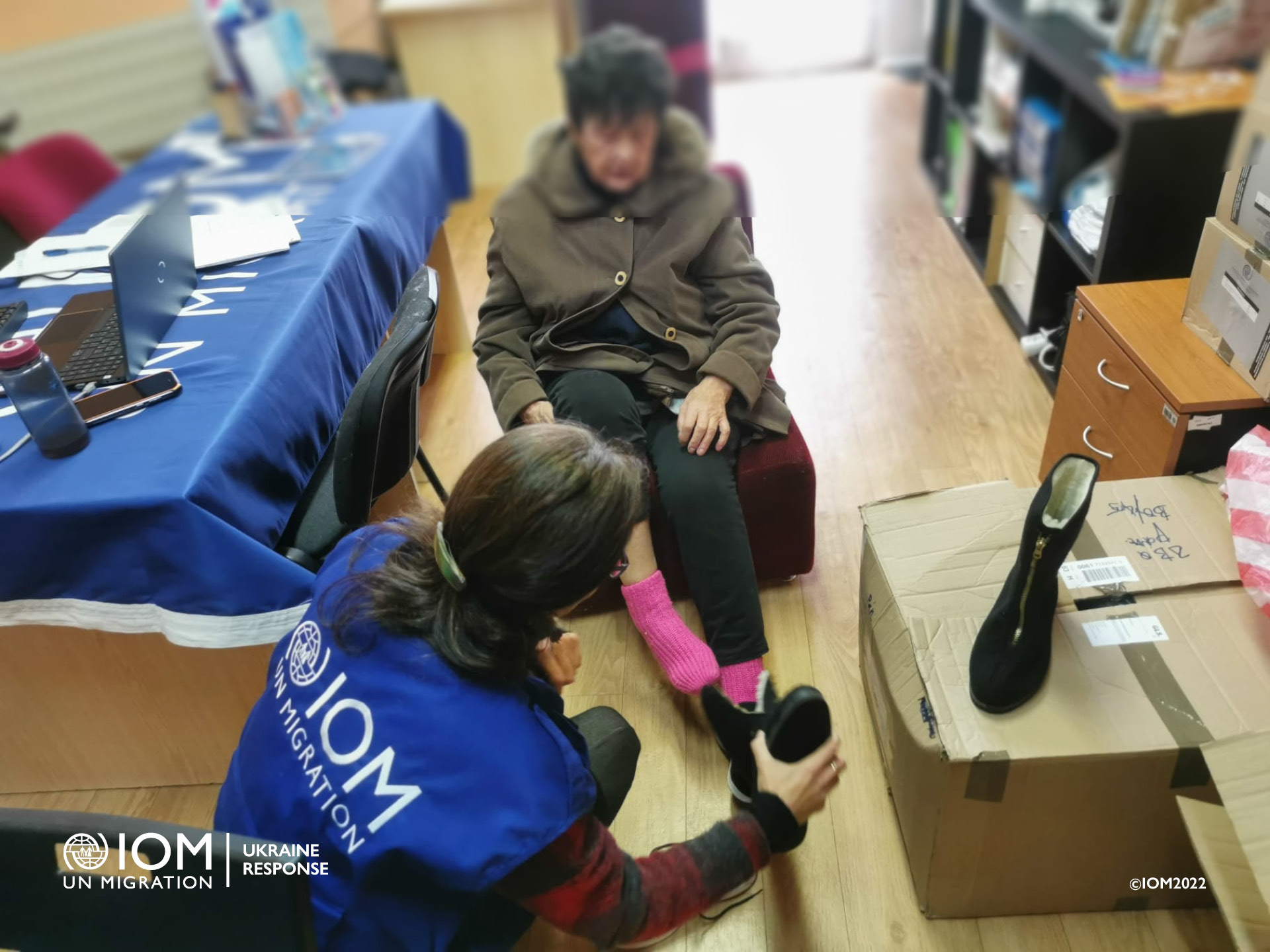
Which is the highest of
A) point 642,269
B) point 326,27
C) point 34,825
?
point 326,27

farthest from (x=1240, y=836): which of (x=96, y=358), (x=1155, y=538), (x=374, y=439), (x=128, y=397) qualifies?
(x=96, y=358)

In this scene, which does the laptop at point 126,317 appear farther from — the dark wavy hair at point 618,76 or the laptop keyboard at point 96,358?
the dark wavy hair at point 618,76

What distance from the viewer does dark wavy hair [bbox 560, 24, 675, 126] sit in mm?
337

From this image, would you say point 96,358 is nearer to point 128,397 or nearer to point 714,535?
point 128,397

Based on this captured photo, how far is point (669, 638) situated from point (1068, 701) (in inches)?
21.3

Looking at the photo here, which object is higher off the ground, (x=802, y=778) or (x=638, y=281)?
(x=638, y=281)

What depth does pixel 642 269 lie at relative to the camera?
0.75 metres

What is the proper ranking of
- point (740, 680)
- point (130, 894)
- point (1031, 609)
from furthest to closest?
point (740, 680), point (1031, 609), point (130, 894)

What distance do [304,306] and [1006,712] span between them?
1.08 metres

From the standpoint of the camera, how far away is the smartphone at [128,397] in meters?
1.08

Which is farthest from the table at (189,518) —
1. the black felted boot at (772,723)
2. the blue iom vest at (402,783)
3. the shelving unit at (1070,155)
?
the black felted boot at (772,723)

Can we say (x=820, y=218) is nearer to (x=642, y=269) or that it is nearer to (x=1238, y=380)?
(x=642, y=269)

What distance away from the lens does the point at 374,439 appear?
3.52 feet

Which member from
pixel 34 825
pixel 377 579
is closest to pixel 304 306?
pixel 377 579
